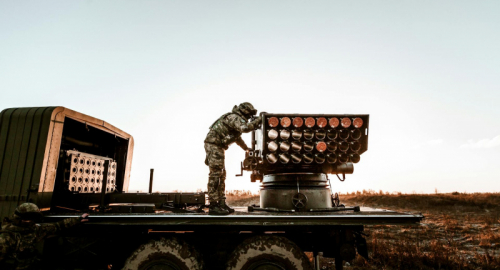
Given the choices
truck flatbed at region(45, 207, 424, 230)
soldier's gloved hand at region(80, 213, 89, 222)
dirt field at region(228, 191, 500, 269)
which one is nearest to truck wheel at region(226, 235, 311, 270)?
truck flatbed at region(45, 207, 424, 230)

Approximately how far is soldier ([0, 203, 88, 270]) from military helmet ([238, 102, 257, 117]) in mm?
3230

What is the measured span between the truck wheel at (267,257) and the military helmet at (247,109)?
7.85 feet

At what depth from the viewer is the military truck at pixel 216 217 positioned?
14.5ft

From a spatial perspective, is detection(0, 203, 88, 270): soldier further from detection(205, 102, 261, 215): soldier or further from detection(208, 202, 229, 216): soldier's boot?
detection(205, 102, 261, 215): soldier

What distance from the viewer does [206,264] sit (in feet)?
16.2

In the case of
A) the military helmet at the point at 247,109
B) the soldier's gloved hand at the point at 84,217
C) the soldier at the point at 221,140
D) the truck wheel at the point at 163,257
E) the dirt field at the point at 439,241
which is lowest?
the dirt field at the point at 439,241

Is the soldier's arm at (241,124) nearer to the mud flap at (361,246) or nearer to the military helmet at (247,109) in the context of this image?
the military helmet at (247,109)

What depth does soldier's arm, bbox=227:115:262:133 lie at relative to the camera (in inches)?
207

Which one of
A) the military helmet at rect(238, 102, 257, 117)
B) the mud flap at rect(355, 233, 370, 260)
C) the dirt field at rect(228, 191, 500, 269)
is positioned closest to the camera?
the mud flap at rect(355, 233, 370, 260)

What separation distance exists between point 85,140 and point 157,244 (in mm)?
3719

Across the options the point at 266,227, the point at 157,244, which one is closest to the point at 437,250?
the point at 266,227

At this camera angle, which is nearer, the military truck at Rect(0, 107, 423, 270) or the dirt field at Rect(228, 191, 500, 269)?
the military truck at Rect(0, 107, 423, 270)

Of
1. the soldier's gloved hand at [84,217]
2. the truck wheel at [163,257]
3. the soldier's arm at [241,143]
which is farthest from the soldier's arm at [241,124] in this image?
the soldier's gloved hand at [84,217]

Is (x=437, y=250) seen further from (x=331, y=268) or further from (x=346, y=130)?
(x=346, y=130)
